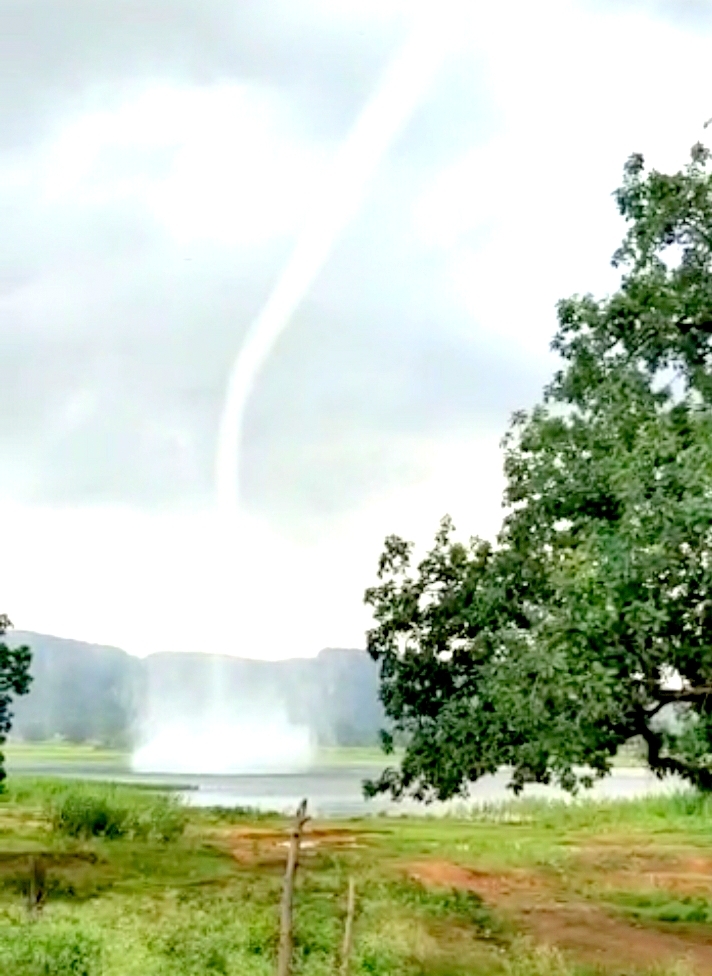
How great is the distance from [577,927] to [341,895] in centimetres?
417

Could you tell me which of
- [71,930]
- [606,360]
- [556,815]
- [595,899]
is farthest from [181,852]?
[556,815]

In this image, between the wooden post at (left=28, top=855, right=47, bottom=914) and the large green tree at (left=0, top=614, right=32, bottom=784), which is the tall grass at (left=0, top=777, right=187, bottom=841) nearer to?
the wooden post at (left=28, top=855, right=47, bottom=914)

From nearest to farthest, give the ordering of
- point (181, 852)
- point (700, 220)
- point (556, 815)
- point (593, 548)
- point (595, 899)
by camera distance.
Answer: point (593, 548), point (700, 220), point (595, 899), point (181, 852), point (556, 815)

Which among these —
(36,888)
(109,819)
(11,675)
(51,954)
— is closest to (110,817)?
(109,819)

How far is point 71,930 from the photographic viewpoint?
20.0 metres

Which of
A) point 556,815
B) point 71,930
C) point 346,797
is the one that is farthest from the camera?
point 346,797

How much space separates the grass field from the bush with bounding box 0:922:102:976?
0.03m

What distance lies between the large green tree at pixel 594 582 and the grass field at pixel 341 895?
2.73 meters

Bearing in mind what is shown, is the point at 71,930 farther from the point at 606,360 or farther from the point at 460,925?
the point at 606,360

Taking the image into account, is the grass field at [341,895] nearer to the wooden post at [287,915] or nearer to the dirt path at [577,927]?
the dirt path at [577,927]

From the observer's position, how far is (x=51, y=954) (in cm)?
1755

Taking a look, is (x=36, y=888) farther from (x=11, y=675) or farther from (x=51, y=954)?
(x=51, y=954)

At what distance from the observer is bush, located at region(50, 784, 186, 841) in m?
38.0

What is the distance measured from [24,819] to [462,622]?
2752cm
